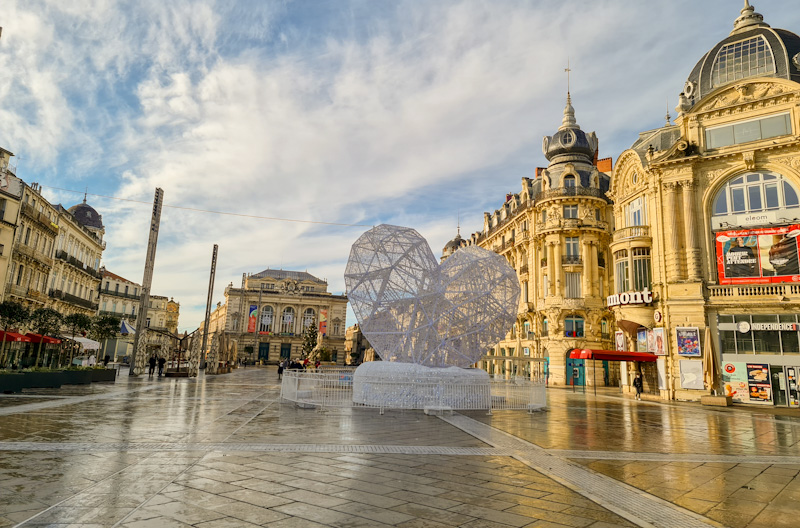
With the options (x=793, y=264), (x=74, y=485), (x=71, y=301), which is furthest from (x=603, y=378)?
(x=71, y=301)

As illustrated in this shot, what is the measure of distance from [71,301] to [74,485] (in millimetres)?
43401

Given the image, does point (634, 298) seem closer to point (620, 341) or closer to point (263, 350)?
point (620, 341)

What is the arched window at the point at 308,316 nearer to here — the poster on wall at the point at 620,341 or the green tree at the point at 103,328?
the green tree at the point at 103,328

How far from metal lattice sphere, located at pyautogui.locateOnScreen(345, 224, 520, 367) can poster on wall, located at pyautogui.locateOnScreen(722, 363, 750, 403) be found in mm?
13037

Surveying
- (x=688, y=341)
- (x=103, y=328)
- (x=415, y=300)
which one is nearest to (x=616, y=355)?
(x=688, y=341)

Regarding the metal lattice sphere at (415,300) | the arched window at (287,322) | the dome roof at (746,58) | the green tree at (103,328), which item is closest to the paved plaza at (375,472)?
the metal lattice sphere at (415,300)

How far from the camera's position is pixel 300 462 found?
8.12 m

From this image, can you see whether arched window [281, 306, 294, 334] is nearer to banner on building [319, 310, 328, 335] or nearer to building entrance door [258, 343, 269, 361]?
building entrance door [258, 343, 269, 361]

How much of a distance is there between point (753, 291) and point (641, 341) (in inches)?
262

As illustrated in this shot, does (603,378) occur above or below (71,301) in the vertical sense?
below

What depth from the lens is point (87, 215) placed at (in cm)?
5500

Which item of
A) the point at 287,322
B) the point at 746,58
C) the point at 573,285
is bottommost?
the point at 287,322

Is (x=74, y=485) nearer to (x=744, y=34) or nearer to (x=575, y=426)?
(x=575, y=426)

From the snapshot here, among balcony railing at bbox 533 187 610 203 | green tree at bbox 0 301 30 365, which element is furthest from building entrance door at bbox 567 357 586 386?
green tree at bbox 0 301 30 365
